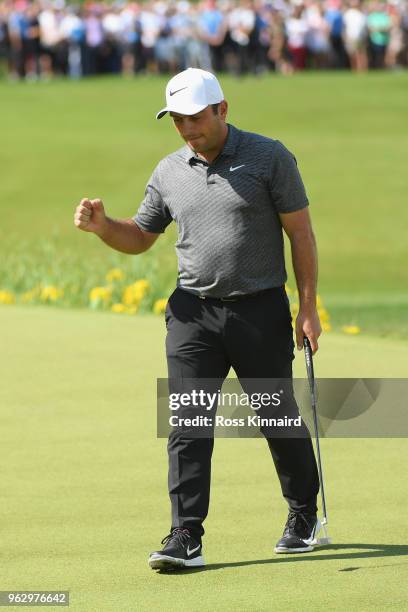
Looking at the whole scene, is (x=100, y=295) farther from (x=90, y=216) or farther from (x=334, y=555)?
(x=334, y=555)

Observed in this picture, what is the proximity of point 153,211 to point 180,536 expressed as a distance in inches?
50.1

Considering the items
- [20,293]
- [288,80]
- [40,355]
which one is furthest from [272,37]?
[40,355]

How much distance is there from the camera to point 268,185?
5.45 meters

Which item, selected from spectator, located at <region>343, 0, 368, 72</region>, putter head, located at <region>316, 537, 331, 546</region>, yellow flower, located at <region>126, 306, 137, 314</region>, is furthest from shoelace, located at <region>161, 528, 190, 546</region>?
spectator, located at <region>343, 0, 368, 72</region>

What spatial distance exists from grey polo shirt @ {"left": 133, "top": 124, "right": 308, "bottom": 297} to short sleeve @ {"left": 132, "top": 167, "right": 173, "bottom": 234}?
15cm

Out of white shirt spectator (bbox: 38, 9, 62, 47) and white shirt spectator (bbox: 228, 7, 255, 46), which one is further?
white shirt spectator (bbox: 228, 7, 255, 46)

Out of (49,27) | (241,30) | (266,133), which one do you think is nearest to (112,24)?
(49,27)

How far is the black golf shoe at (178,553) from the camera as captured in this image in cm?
533

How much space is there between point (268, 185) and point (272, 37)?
3569cm

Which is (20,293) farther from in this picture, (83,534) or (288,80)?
(288,80)

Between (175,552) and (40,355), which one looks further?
(40,355)

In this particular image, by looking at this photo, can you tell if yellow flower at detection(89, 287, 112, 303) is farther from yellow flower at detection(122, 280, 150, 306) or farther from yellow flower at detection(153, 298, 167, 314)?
yellow flower at detection(153, 298, 167, 314)

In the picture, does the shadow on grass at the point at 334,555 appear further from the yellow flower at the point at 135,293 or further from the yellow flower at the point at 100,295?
the yellow flower at the point at 100,295

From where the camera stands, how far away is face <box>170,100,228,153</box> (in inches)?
212
